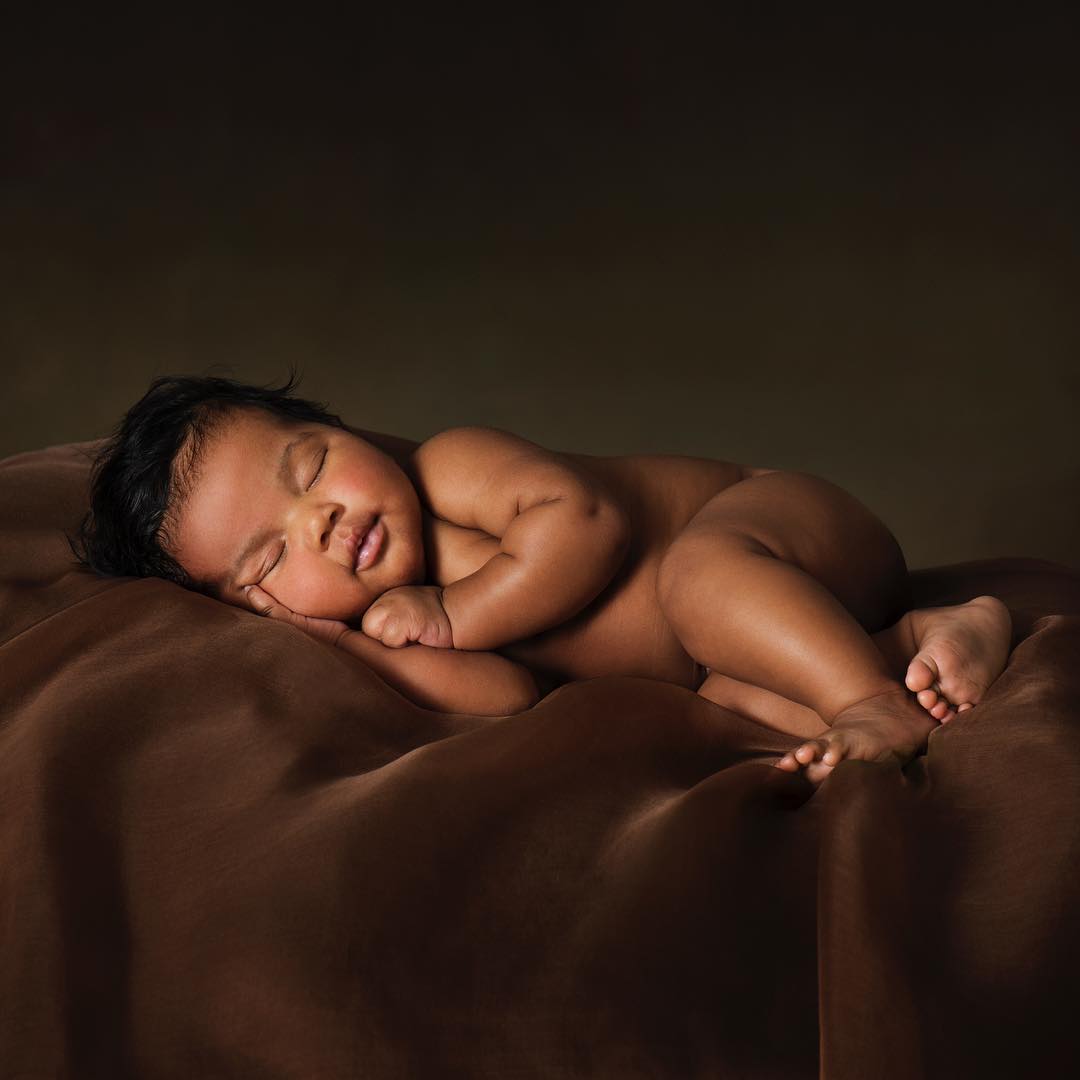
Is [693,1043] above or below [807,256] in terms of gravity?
below

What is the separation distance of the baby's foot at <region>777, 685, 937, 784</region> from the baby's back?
0.36 meters

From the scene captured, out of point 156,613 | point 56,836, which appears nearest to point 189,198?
point 156,613

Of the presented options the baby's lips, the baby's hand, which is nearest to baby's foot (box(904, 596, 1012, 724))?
the baby's hand

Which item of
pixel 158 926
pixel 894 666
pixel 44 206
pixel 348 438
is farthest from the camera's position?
pixel 44 206

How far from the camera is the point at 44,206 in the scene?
3230 mm

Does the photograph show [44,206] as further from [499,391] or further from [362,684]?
[362,684]

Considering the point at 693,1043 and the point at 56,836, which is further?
the point at 56,836

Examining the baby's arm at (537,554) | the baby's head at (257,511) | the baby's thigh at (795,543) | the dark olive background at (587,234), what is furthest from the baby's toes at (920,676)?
the dark olive background at (587,234)

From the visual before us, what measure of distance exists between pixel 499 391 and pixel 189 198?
921mm

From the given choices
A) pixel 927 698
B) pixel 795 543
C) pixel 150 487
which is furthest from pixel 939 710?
pixel 150 487

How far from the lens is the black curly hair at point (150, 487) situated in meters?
1.39

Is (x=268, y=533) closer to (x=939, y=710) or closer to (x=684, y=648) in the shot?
(x=684, y=648)

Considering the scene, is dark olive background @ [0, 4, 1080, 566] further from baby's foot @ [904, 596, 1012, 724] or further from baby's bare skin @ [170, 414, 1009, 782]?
baby's foot @ [904, 596, 1012, 724]

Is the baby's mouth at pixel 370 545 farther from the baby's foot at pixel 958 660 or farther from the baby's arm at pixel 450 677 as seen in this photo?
the baby's foot at pixel 958 660
